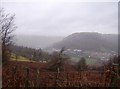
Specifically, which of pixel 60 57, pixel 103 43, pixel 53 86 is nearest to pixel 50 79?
pixel 53 86

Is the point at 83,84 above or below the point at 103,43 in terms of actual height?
below

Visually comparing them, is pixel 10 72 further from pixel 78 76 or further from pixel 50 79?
pixel 78 76

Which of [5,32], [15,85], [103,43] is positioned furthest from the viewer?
[103,43]

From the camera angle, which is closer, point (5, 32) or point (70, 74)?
point (70, 74)

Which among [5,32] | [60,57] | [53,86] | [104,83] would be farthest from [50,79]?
[5,32]

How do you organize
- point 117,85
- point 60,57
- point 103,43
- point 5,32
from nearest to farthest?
1. point 117,85
2. point 60,57
3. point 5,32
4. point 103,43

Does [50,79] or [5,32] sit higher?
[5,32]

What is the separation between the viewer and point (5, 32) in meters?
21.4

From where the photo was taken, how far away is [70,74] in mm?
12867

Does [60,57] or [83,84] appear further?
[60,57]

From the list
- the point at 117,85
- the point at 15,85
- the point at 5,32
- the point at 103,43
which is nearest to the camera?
the point at 15,85

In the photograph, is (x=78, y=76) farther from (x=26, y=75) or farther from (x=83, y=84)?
(x=26, y=75)

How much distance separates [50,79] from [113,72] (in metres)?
2.74

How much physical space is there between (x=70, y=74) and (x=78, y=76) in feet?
1.38
